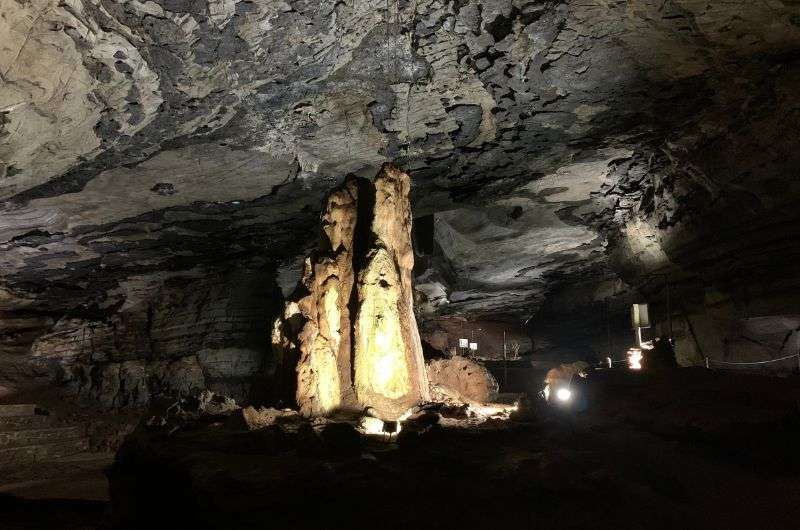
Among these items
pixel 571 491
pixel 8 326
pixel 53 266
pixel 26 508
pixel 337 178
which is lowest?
pixel 26 508

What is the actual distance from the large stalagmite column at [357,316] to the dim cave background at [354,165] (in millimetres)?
1196

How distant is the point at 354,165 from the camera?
10.6 m

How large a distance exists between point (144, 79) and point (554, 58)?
5929 mm

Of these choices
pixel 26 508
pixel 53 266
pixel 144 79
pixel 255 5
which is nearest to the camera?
pixel 255 5

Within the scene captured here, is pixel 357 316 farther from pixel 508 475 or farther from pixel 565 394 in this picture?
pixel 565 394

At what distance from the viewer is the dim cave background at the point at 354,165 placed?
6.64 m

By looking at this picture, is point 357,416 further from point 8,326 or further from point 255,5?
point 8,326

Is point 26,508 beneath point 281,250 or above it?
beneath

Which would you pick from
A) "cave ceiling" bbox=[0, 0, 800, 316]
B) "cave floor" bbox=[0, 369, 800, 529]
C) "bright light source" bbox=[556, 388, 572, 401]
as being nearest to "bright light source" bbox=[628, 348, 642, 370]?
"bright light source" bbox=[556, 388, 572, 401]

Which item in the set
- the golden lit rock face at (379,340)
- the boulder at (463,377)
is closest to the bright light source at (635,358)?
the boulder at (463,377)

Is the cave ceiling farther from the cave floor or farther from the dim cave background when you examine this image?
the cave floor

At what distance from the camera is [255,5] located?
6145 mm

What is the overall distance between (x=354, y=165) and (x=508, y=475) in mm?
7681

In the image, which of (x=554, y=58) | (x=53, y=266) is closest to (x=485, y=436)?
(x=554, y=58)
